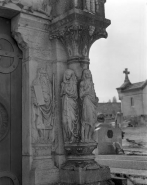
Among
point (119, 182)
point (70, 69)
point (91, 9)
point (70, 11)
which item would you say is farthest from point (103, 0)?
point (119, 182)

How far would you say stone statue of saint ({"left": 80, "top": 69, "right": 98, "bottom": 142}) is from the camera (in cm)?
602

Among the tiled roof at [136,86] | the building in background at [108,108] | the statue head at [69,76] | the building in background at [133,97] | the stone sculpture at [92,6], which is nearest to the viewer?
the statue head at [69,76]

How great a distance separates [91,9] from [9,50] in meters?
1.81

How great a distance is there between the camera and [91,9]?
6449mm

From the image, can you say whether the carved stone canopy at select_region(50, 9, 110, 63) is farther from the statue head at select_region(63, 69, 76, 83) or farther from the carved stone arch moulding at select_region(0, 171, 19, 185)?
the carved stone arch moulding at select_region(0, 171, 19, 185)

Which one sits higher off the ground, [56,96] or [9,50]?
[9,50]

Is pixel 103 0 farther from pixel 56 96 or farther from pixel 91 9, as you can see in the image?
pixel 56 96

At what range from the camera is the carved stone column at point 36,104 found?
587 centimetres

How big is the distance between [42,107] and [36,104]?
15cm

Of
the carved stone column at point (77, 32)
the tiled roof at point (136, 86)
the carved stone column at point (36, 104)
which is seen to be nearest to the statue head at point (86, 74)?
the carved stone column at point (77, 32)

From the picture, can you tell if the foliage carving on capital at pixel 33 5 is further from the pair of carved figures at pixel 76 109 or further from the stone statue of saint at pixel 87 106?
the stone statue of saint at pixel 87 106

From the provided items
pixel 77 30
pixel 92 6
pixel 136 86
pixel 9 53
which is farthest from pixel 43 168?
pixel 136 86

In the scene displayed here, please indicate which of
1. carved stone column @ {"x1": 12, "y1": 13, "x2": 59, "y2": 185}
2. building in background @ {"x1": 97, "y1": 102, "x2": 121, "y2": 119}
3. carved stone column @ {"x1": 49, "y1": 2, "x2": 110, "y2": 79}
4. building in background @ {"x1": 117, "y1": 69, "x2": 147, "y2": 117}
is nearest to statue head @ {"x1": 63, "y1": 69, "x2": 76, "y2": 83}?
carved stone column @ {"x1": 49, "y1": 2, "x2": 110, "y2": 79}

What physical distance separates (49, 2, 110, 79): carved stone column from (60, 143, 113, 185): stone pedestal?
4.64 ft
